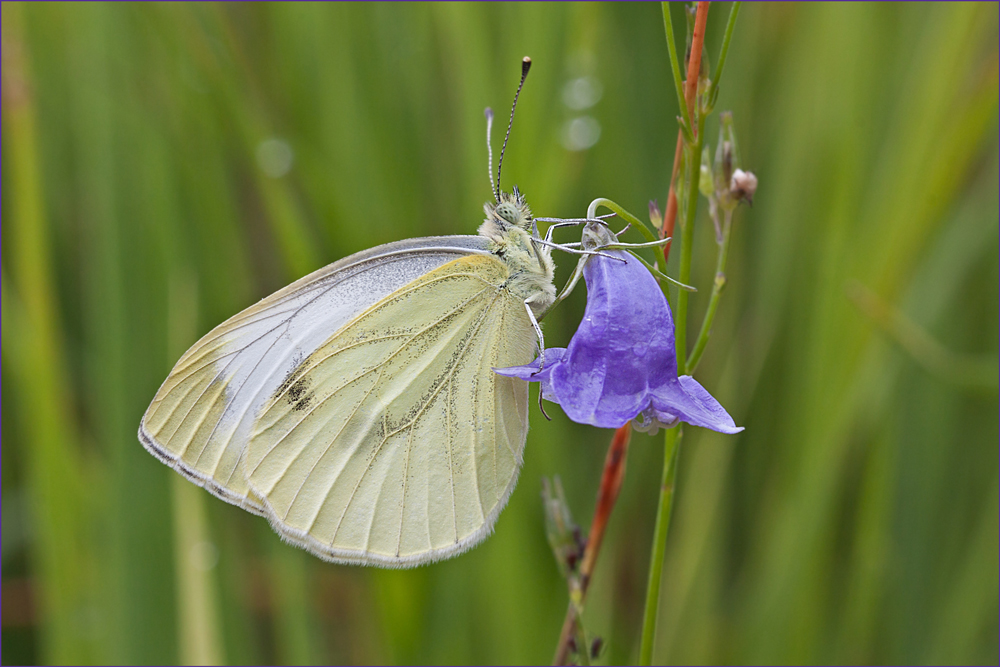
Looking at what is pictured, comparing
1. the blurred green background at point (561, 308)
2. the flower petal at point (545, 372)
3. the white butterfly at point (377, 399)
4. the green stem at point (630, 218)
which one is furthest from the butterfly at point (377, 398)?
the blurred green background at point (561, 308)

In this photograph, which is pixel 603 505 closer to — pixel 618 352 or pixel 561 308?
pixel 618 352

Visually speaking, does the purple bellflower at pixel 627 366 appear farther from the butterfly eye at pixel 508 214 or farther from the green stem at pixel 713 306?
the butterfly eye at pixel 508 214

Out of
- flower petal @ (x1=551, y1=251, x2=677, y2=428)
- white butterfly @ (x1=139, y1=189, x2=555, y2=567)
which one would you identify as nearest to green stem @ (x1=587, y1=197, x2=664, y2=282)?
flower petal @ (x1=551, y1=251, x2=677, y2=428)

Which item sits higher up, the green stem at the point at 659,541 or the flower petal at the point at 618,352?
the flower petal at the point at 618,352

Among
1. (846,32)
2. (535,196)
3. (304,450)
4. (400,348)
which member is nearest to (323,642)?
(304,450)

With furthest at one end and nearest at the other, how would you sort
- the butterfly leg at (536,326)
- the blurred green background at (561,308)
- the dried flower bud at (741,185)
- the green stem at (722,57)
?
the blurred green background at (561,308) → the butterfly leg at (536,326) → the dried flower bud at (741,185) → the green stem at (722,57)

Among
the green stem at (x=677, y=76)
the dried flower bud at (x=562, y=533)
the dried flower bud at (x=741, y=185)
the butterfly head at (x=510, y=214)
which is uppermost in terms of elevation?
the green stem at (x=677, y=76)

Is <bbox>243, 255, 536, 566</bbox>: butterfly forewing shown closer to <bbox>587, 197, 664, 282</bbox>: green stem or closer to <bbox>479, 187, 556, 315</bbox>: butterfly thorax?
<bbox>479, 187, 556, 315</bbox>: butterfly thorax

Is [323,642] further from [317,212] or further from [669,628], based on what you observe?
[317,212]
